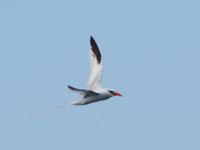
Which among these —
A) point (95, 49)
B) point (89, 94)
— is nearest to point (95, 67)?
point (95, 49)

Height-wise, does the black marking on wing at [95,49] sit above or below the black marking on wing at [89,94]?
above

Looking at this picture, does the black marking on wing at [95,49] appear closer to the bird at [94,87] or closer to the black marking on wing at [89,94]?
the bird at [94,87]

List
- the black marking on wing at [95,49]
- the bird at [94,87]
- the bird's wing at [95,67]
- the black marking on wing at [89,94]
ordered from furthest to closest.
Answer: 1. the black marking on wing at [95,49]
2. the bird's wing at [95,67]
3. the bird at [94,87]
4. the black marking on wing at [89,94]

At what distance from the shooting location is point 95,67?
110 feet

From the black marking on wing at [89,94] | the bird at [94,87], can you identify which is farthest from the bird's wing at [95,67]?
the black marking on wing at [89,94]

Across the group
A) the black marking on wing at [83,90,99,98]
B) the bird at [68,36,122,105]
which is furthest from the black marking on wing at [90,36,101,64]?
the black marking on wing at [83,90,99,98]

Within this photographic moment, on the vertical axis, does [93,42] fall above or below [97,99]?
above

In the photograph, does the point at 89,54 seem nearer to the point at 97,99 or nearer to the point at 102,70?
the point at 102,70

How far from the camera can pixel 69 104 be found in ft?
98.6

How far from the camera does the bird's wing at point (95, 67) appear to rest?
3222 centimetres

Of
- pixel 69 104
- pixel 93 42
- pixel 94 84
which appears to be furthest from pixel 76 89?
pixel 93 42

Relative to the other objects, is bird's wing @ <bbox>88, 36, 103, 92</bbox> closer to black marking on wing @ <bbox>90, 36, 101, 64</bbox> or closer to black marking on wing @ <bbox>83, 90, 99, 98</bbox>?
black marking on wing @ <bbox>90, 36, 101, 64</bbox>

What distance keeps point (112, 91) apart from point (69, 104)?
229cm

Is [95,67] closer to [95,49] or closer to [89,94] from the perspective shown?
[95,49]
